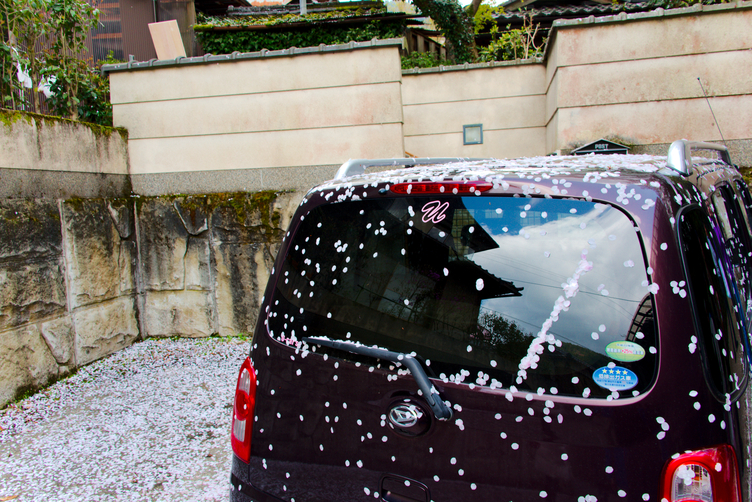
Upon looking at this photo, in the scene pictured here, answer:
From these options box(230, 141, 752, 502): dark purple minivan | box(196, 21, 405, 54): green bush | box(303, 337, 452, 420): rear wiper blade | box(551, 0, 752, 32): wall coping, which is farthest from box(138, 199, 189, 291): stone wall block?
box(196, 21, 405, 54): green bush

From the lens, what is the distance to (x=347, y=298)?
5.01 ft

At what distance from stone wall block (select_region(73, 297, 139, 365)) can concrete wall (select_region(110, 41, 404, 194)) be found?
148 cm

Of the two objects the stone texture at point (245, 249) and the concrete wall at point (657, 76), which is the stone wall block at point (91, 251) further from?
the concrete wall at point (657, 76)

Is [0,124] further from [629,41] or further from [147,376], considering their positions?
[629,41]

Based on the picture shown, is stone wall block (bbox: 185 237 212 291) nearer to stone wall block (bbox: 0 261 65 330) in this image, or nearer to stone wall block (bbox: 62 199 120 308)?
stone wall block (bbox: 62 199 120 308)

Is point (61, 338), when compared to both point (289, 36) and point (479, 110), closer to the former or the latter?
point (479, 110)

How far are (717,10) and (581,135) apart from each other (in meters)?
1.81

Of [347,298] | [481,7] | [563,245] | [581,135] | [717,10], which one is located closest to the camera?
[563,245]

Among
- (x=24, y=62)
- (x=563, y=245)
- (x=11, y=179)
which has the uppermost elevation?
(x=24, y=62)

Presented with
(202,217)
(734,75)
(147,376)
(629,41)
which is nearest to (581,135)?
(629,41)

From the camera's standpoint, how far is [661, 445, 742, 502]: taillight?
1075 millimetres

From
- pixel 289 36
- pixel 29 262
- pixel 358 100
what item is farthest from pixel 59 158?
pixel 289 36

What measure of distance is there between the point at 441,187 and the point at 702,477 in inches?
36.8

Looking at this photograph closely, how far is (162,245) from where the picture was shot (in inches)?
213
